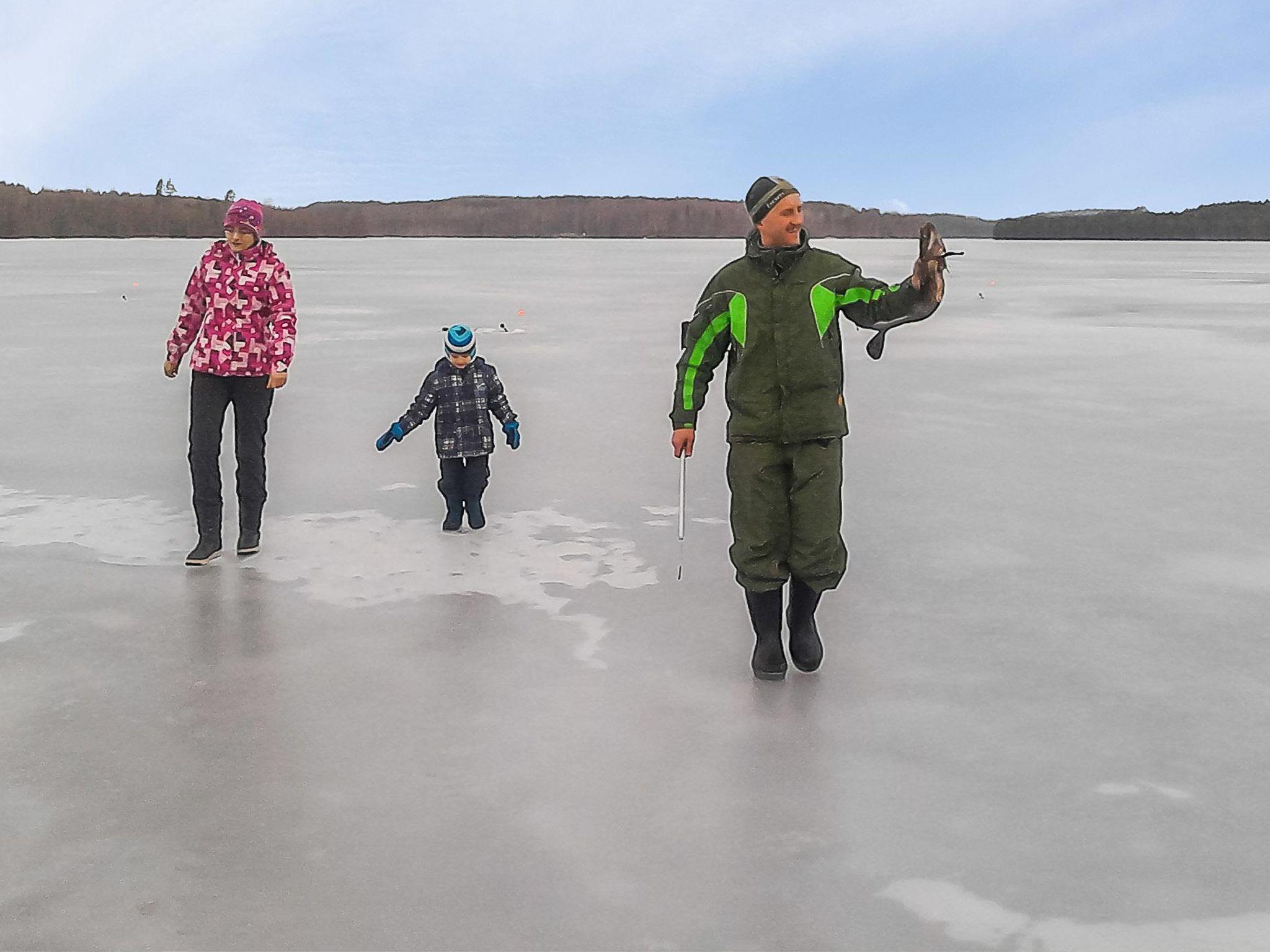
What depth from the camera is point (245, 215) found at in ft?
18.3

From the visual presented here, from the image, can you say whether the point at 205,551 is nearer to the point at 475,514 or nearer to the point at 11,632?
the point at 11,632

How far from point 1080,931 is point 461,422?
408cm

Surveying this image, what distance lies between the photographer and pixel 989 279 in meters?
33.9

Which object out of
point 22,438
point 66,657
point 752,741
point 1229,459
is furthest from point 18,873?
point 1229,459

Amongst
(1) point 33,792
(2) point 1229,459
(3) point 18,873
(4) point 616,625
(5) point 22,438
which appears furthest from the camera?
(5) point 22,438

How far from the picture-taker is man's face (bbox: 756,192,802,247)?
4.04 meters

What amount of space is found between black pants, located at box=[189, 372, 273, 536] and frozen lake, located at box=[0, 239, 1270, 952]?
274 millimetres

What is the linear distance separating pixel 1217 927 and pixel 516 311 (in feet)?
62.0

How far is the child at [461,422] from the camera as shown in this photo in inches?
245

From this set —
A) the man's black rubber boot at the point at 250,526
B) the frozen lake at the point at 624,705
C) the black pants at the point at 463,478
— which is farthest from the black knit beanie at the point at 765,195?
the man's black rubber boot at the point at 250,526

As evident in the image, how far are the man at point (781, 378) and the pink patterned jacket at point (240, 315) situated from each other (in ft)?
7.18

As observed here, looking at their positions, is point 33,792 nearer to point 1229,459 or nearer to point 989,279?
point 1229,459

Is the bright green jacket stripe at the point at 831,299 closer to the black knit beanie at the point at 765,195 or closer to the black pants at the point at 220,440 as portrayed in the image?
the black knit beanie at the point at 765,195

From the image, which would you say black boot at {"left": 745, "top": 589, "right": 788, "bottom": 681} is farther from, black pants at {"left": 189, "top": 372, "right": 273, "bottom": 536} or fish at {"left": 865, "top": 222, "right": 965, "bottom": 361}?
black pants at {"left": 189, "top": 372, "right": 273, "bottom": 536}
